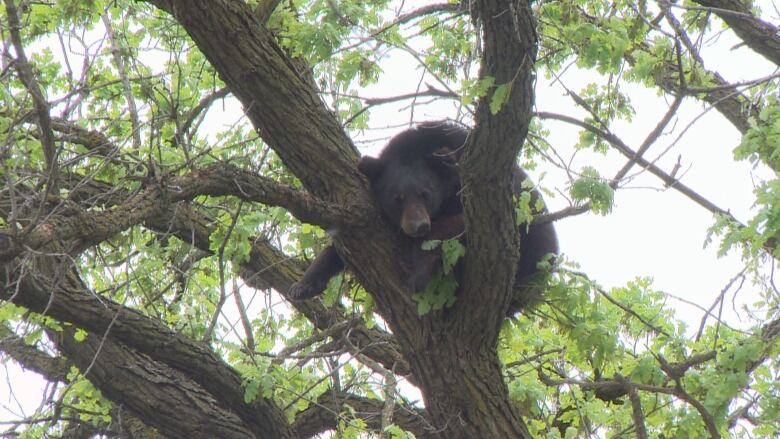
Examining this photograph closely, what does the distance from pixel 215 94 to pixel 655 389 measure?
15.0 ft

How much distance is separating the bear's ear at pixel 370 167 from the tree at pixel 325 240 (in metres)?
0.21

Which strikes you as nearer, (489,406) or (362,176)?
(489,406)

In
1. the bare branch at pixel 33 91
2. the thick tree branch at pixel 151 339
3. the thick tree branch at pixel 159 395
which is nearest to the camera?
the bare branch at pixel 33 91

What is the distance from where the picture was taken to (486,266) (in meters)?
4.56

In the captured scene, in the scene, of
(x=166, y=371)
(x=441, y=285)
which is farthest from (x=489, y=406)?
(x=166, y=371)

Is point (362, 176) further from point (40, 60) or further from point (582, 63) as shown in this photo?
point (40, 60)

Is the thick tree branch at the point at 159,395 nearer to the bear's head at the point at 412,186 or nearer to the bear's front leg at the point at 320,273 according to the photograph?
the bear's front leg at the point at 320,273

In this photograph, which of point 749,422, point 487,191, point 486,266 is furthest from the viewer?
point 749,422

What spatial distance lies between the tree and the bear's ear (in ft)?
0.68

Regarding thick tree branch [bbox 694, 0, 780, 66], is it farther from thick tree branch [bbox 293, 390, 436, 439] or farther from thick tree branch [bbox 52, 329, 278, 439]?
thick tree branch [bbox 52, 329, 278, 439]

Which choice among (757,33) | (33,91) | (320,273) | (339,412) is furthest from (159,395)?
(757,33)

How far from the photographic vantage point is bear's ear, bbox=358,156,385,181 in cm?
546

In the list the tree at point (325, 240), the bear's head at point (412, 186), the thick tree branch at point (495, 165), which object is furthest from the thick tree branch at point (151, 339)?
the thick tree branch at point (495, 165)

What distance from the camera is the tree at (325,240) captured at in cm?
420
